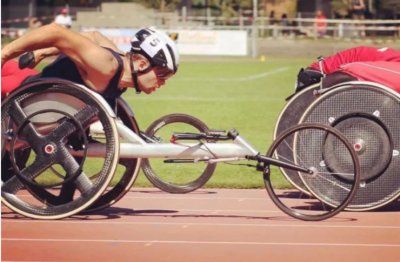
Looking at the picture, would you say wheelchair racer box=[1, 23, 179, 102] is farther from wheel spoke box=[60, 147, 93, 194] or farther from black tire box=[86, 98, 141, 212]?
wheel spoke box=[60, 147, 93, 194]

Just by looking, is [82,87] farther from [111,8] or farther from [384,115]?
[111,8]

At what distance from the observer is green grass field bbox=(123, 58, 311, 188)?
1452 cm

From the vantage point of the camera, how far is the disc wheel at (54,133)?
9.50 metres

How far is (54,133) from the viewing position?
31.2 ft

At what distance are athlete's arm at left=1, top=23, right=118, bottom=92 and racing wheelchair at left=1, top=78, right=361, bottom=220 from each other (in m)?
0.22

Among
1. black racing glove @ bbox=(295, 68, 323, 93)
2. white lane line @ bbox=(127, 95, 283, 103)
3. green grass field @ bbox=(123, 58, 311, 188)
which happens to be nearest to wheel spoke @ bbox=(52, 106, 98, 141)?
black racing glove @ bbox=(295, 68, 323, 93)

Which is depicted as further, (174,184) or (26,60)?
(174,184)

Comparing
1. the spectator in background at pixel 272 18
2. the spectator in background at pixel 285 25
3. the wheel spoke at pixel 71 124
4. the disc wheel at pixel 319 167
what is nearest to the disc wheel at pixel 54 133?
A: the wheel spoke at pixel 71 124

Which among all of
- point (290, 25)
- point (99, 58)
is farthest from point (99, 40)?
point (290, 25)

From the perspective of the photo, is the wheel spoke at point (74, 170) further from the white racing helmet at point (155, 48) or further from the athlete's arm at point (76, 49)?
the white racing helmet at point (155, 48)

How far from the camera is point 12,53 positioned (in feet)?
31.4

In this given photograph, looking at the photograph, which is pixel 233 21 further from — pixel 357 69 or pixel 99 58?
pixel 99 58

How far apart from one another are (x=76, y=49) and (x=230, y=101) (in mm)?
18039

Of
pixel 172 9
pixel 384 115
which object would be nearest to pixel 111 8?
pixel 172 9
